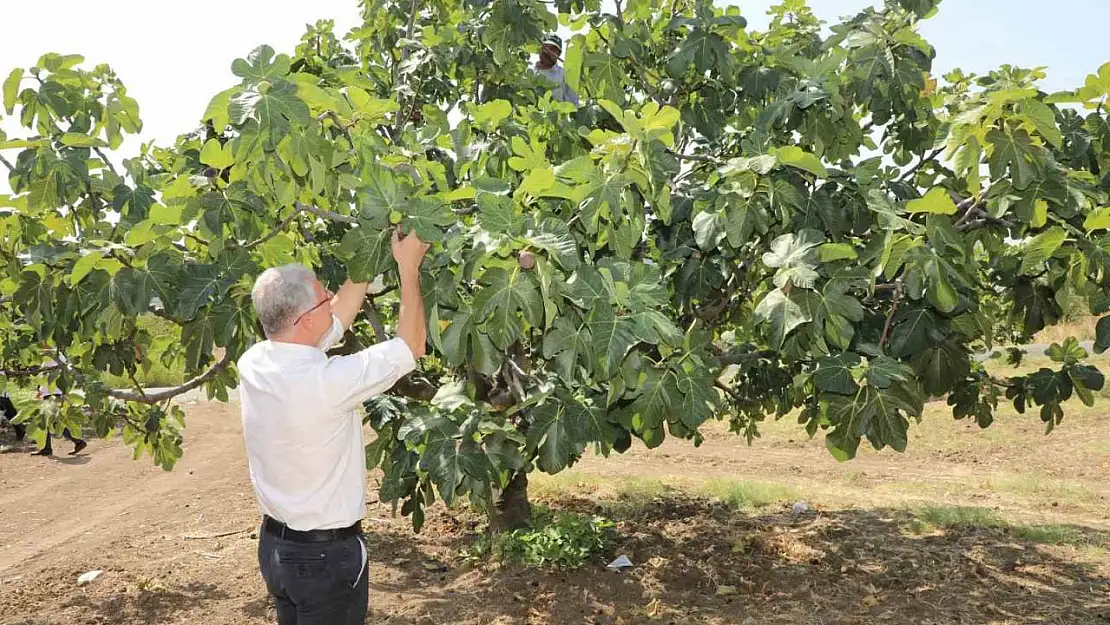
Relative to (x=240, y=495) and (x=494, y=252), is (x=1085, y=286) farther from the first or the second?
(x=240, y=495)

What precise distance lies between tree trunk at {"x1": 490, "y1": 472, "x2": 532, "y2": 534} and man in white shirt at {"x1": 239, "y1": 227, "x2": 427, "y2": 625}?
356 cm

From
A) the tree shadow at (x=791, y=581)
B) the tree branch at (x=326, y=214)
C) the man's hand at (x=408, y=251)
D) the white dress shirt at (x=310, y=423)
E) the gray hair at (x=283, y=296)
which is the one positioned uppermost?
the tree branch at (x=326, y=214)

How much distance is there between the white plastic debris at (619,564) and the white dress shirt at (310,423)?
128 inches

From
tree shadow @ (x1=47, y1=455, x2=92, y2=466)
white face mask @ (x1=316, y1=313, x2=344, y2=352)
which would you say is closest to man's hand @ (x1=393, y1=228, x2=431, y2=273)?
white face mask @ (x1=316, y1=313, x2=344, y2=352)

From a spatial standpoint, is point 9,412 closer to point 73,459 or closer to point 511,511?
point 73,459

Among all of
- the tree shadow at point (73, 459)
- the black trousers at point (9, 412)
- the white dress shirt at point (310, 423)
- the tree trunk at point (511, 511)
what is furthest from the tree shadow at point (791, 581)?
the black trousers at point (9, 412)

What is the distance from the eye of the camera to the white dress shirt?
2.57 m

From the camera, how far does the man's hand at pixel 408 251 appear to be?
8.38 ft

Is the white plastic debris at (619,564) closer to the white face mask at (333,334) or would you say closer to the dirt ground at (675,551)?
the dirt ground at (675,551)

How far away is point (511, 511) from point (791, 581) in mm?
2045

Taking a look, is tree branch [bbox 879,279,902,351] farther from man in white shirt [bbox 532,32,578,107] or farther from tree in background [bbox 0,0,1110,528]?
man in white shirt [bbox 532,32,578,107]

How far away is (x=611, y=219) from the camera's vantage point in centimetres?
272

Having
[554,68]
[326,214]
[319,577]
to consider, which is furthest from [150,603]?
[554,68]

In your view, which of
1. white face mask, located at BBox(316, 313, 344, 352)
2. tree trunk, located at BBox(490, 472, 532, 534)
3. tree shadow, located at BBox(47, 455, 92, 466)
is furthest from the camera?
tree shadow, located at BBox(47, 455, 92, 466)
